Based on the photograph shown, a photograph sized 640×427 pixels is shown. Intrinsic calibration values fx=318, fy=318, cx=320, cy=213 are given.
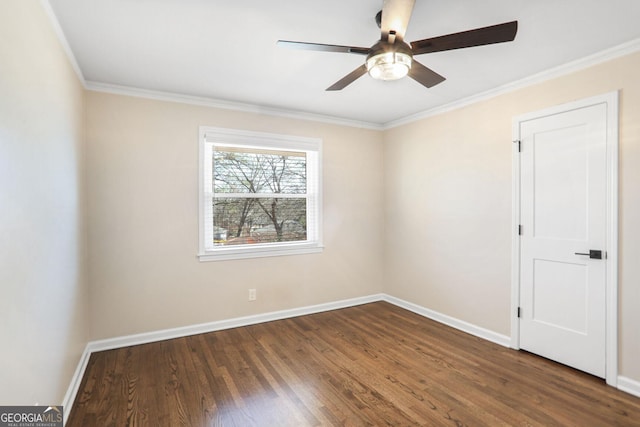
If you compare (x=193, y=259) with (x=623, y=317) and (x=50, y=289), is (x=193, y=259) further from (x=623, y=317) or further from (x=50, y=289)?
(x=623, y=317)

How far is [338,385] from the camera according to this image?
2.45m

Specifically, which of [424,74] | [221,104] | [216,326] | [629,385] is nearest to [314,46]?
[424,74]

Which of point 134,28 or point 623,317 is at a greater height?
point 134,28

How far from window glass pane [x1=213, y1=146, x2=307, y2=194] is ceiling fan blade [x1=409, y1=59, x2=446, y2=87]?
2227mm

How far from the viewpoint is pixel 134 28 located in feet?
6.85

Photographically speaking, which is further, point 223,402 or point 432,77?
point 223,402

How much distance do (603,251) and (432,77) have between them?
193 centimetres

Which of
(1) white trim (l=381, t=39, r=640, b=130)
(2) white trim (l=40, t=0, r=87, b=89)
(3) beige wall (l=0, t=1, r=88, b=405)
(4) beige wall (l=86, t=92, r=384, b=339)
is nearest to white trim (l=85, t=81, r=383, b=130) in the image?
(4) beige wall (l=86, t=92, r=384, b=339)

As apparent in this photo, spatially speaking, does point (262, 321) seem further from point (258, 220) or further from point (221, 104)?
point (221, 104)

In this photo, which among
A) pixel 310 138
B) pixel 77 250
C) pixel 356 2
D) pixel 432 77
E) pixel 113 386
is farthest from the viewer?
pixel 310 138

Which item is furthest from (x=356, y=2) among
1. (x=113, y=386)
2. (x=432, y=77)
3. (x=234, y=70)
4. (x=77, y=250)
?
(x=113, y=386)

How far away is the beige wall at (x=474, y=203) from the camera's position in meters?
2.35

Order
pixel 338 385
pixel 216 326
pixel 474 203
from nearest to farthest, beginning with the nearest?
pixel 338 385 < pixel 474 203 < pixel 216 326

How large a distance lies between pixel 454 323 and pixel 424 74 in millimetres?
2806
